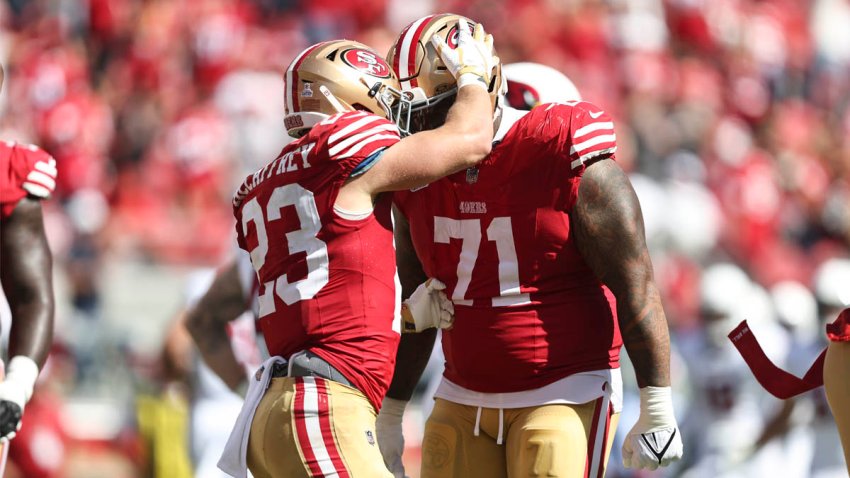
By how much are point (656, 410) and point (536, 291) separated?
491mm

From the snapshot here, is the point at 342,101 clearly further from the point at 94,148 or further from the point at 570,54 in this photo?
the point at 570,54

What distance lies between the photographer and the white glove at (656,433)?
383cm

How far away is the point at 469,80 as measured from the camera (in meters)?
3.86


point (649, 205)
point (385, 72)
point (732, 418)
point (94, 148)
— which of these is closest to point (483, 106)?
point (385, 72)

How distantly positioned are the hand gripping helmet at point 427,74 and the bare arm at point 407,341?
0.49 metres

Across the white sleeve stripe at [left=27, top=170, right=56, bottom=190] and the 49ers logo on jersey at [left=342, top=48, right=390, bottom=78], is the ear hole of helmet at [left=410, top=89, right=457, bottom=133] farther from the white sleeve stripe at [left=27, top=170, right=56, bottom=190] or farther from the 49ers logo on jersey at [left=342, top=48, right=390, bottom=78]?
the white sleeve stripe at [left=27, top=170, right=56, bottom=190]

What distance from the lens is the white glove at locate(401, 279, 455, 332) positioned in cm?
414

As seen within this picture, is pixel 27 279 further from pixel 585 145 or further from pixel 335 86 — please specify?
pixel 585 145

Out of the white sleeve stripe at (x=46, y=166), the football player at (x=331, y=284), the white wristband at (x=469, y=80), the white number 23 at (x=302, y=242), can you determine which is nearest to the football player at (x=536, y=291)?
the white wristband at (x=469, y=80)

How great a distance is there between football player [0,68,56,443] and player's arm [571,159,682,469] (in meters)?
1.63

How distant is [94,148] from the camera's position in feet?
37.8

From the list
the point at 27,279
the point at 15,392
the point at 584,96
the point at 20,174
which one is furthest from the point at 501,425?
the point at 584,96

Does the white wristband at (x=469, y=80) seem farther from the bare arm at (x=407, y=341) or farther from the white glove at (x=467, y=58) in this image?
the bare arm at (x=407, y=341)

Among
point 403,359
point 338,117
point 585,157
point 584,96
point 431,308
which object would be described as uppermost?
point 584,96
